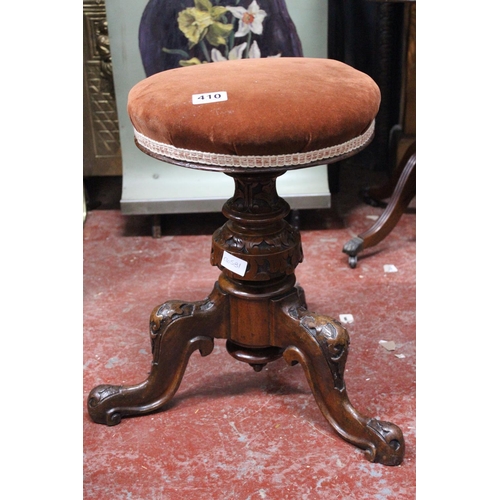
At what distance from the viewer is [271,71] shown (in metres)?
1.29

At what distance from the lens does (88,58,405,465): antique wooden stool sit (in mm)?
1161


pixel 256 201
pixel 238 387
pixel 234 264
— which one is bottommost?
pixel 238 387

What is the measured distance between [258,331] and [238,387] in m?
0.22

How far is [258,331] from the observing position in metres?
1.45

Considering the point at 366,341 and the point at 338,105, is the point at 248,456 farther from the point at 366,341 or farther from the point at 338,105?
the point at 338,105

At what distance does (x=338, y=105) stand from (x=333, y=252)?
1.08 meters

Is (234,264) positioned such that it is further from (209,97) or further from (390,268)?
(390,268)

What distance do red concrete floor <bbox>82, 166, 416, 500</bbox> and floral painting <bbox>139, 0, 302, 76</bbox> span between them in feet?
1.99

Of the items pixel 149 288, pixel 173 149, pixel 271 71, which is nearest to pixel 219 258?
pixel 173 149

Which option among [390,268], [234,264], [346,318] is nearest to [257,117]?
[234,264]

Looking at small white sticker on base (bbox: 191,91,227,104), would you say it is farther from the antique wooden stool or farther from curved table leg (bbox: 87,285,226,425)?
curved table leg (bbox: 87,285,226,425)

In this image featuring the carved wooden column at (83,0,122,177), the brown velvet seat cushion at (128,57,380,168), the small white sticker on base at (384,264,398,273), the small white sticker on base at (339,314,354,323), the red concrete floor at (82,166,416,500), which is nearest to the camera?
the brown velvet seat cushion at (128,57,380,168)

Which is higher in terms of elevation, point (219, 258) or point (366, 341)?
point (219, 258)

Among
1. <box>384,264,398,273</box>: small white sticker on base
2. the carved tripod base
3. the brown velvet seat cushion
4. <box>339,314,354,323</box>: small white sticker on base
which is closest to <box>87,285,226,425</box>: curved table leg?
the carved tripod base
